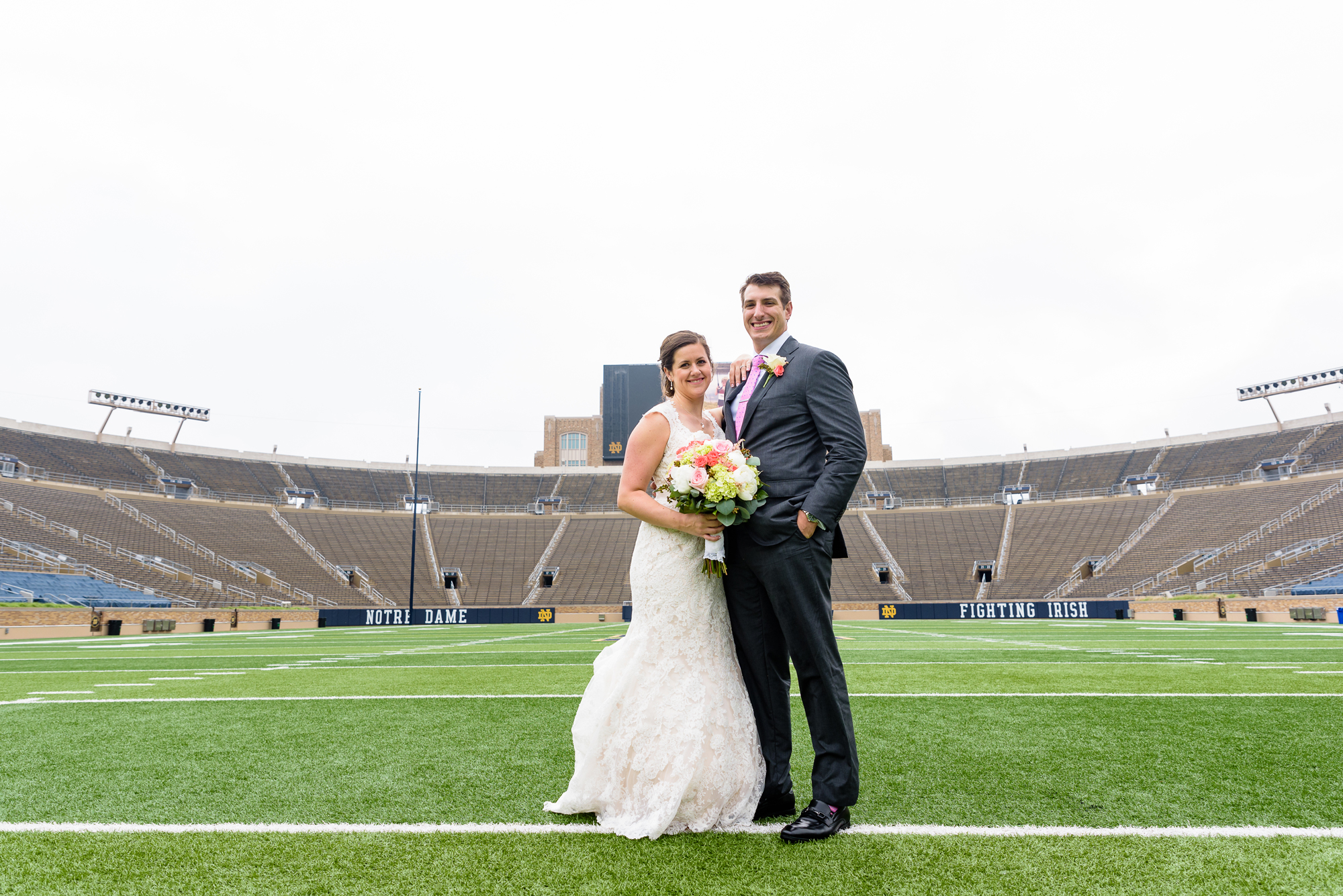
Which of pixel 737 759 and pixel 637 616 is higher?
pixel 637 616

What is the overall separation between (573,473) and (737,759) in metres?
Answer: 52.9

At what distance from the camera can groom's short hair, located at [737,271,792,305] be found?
3.29 meters

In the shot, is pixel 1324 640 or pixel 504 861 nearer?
pixel 504 861

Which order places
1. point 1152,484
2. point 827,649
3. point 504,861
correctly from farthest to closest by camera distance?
1. point 1152,484
2. point 827,649
3. point 504,861

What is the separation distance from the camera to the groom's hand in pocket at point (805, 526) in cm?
285

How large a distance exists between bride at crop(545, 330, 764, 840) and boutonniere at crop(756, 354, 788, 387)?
259 millimetres

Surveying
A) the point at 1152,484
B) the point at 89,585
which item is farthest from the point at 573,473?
the point at 1152,484

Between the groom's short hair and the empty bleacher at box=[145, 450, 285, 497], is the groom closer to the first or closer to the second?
the groom's short hair

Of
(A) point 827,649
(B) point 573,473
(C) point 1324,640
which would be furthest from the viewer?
(B) point 573,473

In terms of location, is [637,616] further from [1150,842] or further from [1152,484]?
[1152,484]

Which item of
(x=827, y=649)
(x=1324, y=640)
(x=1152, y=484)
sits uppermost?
(x=1152, y=484)

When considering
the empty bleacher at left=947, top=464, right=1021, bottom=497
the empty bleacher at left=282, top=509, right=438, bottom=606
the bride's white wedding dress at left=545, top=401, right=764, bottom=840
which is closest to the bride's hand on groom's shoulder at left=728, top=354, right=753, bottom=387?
the bride's white wedding dress at left=545, top=401, right=764, bottom=840

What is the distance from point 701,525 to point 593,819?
120 centimetres

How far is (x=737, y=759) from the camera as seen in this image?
296 cm
